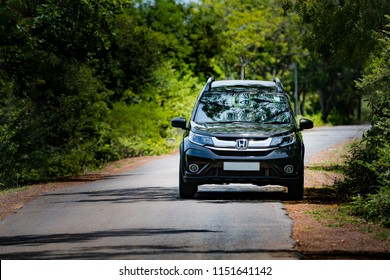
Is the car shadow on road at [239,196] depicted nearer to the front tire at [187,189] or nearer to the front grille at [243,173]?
the front tire at [187,189]

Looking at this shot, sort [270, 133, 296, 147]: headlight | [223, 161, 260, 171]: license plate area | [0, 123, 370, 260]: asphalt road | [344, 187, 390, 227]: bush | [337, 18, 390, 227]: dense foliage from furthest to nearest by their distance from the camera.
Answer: [270, 133, 296, 147]: headlight → [223, 161, 260, 171]: license plate area → [337, 18, 390, 227]: dense foliage → [344, 187, 390, 227]: bush → [0, 123, 370, 260]: asphalt road

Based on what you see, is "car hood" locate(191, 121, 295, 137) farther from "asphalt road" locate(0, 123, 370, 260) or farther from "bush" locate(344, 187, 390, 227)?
"bush" locate(344, 187, 390, 227)

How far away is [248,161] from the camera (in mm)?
18328

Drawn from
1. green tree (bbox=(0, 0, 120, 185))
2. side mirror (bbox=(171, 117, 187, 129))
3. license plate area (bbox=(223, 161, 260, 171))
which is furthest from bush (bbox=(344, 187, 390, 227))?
green tree (bbox=(0, 0, 120, 185))

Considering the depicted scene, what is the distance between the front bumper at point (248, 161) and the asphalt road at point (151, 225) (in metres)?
0.41

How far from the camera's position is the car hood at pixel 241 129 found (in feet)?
60.6

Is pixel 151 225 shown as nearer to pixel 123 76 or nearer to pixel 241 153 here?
pixel 241 153

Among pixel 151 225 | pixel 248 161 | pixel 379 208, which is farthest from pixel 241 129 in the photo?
pixel 151 225

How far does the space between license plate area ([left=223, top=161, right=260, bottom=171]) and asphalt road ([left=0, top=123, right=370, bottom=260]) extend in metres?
0.55

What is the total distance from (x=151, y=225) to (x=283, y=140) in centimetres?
409

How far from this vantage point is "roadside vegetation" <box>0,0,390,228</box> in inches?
773

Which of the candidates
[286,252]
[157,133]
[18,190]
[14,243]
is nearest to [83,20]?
→ [18,190]

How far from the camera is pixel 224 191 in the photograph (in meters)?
21.2

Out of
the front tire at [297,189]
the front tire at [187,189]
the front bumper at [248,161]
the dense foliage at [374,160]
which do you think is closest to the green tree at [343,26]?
the dense foliage at [374,160]
